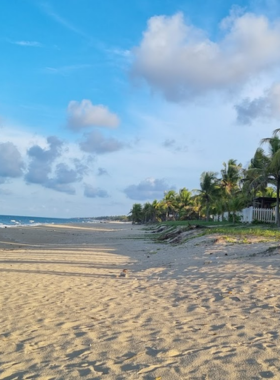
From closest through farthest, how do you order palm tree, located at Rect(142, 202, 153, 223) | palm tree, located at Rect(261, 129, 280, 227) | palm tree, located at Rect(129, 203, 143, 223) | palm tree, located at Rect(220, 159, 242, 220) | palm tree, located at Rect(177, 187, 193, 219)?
1. palm tree, located at Rect(261, 129, 280, 227)
2. palm tree, located at Rect(220, 159, 242, 220)
3. palm tree, located at Rect(177, 187, 193, 219)
4. palm tree, located at Rect(142, 202, 153, 223)
5. palm tree, located at Rect(129, 203, 143, 223)

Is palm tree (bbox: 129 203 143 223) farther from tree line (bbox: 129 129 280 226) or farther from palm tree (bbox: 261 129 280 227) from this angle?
palm tree (bbox: 261 129 280 227)

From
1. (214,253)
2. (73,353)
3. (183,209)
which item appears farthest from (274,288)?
(183,209)

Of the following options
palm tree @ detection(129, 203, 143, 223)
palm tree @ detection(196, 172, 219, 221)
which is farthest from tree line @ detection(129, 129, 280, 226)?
palm tree @ detection(129, 203, 143, 223)

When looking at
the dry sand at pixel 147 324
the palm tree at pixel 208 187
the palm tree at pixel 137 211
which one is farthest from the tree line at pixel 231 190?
the dry sand at pixel 147 324

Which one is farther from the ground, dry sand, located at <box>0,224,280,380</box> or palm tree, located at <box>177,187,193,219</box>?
palm tree, located at <box>177,187,193,219</box>

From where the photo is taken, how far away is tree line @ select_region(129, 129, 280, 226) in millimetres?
30922

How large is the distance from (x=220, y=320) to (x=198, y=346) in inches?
47.1

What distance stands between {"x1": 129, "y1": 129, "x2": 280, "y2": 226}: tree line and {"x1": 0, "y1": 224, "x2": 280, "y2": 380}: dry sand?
70.3ft

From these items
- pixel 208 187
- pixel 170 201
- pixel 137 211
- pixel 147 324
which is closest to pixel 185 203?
pixel 170 201

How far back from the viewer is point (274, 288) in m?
7.25

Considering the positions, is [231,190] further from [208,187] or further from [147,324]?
[147,324]

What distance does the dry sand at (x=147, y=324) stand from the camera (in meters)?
3.96

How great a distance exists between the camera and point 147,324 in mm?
5605

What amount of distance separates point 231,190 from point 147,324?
4984cm
